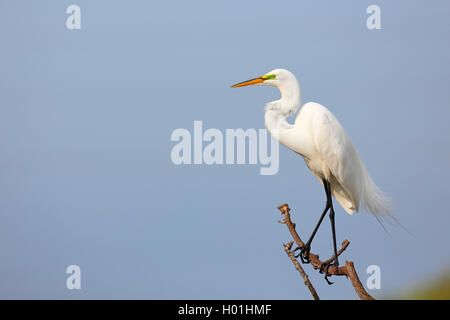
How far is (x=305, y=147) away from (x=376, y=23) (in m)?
0.99

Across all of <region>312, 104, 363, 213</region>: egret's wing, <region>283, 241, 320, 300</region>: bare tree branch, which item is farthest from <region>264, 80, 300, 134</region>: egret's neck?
<region>283, 241, 320, 300</region>: bare tree branch

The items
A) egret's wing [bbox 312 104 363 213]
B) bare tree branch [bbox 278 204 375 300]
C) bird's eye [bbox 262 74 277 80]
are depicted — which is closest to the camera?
bare tree branch [bbox 278 204 375 300]

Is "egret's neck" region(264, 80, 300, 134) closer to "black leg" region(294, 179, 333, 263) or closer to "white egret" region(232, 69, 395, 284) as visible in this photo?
"white egret" region(232, 69, 395, 284)

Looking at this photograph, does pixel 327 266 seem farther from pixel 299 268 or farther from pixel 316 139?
pixel 316 139

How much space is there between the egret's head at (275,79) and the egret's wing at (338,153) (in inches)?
10.1

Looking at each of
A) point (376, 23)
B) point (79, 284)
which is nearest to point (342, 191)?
point (376, 23)

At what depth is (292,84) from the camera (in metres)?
3.80

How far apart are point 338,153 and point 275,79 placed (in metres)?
0.64

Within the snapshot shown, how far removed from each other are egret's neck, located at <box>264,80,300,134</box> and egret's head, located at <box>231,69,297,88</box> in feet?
0.06

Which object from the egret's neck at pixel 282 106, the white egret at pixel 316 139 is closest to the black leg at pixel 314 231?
Answer: the white egret at pixel 316 139

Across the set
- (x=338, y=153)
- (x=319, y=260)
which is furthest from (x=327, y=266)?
(x=338, y=153)

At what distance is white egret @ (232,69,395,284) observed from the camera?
3.74 metres

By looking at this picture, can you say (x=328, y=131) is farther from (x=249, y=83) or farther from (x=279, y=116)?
(x=249, y=83)

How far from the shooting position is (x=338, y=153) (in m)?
3.74
